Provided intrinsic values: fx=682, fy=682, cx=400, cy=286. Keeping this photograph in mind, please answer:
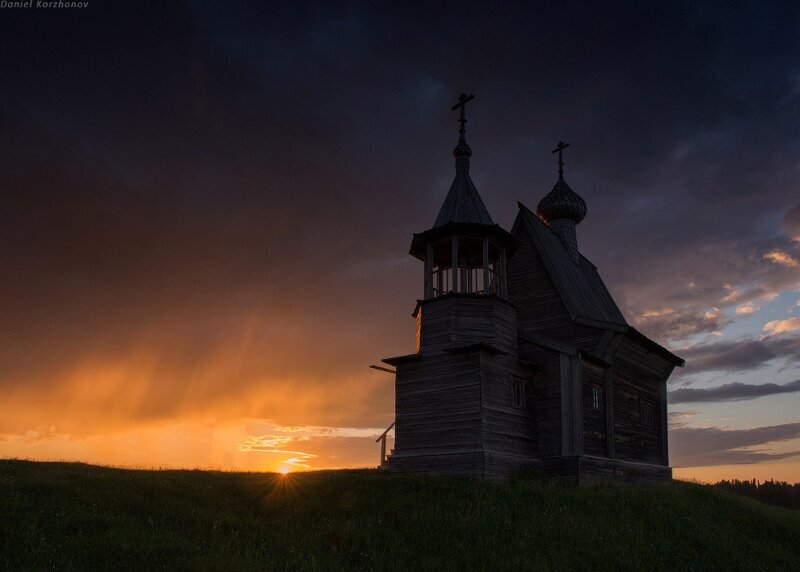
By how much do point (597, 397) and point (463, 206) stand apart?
9.87 metres

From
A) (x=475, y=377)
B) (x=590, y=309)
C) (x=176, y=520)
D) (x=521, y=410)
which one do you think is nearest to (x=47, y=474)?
(x=176, y=520)

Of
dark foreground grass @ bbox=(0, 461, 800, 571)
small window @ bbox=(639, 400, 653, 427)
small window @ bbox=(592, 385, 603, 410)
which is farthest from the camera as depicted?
small window @ bbox=(639, 400, 653, 427)

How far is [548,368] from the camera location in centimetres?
2723

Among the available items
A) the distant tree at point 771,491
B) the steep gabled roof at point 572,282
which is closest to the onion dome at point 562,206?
the steep gabled roof at point 572,282

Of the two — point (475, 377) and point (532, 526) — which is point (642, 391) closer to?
point (475, 377)

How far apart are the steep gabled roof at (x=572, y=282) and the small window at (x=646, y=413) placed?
13.9 ft

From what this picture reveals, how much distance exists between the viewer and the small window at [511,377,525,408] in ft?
86.0

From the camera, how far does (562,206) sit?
38000 millimetres

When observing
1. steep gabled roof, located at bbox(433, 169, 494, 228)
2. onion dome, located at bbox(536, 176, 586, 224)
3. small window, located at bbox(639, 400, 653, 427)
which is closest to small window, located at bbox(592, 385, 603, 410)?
small window, located at bbox(639, 400, 653, 427)

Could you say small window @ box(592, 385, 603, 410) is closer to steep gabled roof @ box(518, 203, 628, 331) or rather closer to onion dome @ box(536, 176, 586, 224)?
steep gabled roof @ box(518, 203, 628, 331)

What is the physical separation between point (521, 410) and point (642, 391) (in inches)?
396

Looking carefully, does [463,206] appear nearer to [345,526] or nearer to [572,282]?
[572,282]

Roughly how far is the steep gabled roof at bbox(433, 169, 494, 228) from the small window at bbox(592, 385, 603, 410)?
8.31 m

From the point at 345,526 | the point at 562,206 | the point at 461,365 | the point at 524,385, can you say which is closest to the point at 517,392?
the point at 524,385
